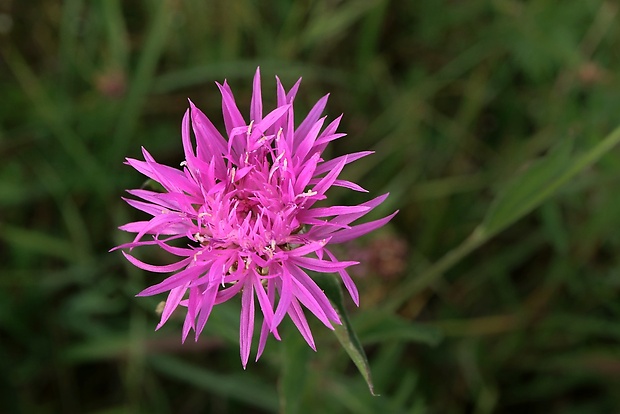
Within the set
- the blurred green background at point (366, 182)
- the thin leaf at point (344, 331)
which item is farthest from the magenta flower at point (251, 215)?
→ the blurred green background at point (366, 182)

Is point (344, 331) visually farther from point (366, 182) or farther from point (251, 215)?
point (366, 182)

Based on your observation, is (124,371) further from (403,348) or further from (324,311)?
(324,311)

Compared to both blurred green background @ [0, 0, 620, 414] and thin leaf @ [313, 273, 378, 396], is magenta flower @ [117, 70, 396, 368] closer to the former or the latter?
thin leaf @ [313, 273, 378, 396]

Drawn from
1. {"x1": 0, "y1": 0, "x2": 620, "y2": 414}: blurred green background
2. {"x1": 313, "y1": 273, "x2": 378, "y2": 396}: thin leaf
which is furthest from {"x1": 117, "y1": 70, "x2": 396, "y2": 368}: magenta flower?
{"x1": 0, "y1": 0, "x2": 620, "y2": 414}: blurred green background

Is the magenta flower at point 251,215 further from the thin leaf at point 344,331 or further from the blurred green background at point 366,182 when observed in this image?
the blurred green background at point 366,182

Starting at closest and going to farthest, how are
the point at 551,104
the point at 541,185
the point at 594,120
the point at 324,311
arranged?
the point at 324,311
the point at 541,185
the point at 594,120
the point at 551,104

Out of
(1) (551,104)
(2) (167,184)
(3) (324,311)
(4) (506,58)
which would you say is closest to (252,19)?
(4) (506,58)
